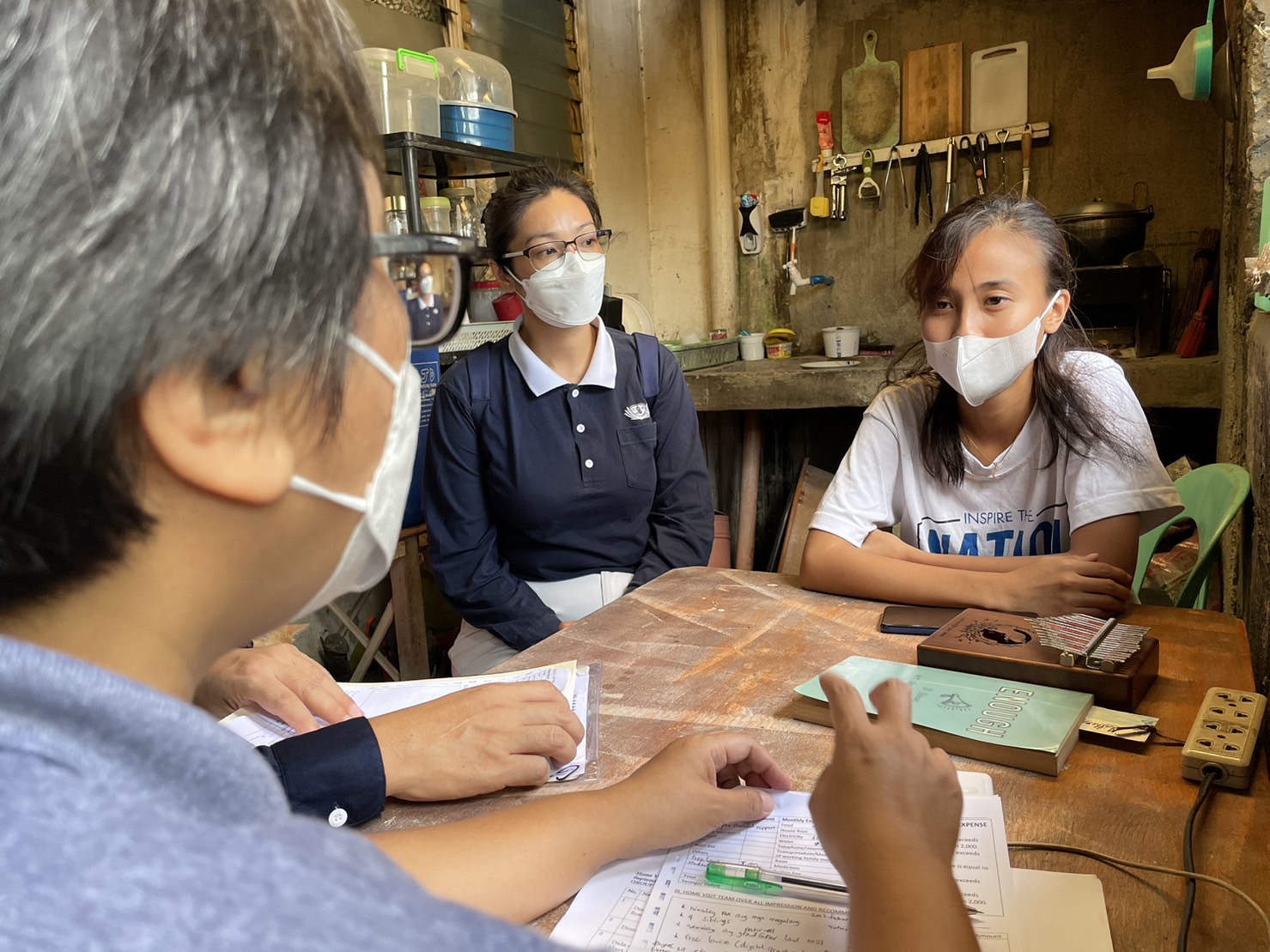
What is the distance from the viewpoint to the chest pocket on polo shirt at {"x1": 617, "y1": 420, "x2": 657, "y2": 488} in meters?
2.25

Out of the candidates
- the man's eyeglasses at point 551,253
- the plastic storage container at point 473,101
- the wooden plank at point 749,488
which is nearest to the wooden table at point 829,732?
the man's eyeglasses at point 551,253

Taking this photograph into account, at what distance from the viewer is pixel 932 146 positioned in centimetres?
405

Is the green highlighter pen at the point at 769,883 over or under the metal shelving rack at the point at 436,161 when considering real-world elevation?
under

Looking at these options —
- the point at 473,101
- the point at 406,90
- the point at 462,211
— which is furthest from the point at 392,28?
the point at 462,211

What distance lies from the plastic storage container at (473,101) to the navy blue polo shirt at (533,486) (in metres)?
1.10

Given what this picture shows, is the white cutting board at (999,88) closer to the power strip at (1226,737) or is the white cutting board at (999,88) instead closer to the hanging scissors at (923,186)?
the hanging scissors at (923,186)

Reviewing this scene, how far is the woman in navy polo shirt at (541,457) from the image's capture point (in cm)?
214

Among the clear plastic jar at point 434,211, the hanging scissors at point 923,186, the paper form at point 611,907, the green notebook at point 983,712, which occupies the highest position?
the hanging scissors at point 923,186

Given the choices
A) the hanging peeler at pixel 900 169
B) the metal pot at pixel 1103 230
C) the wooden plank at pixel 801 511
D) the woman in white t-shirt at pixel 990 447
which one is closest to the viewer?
the woman in white t-shirt at pixel 990 447

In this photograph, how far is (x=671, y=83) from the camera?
4738 mm

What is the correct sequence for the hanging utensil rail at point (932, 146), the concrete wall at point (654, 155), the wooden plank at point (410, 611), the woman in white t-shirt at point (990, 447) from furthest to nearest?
the concrete wall at point (654, 155)
the hanging utensil rail at point (932, 146)
the wooden plank at point (410, 611)
the woman in white t-shirt at point (990, 447)

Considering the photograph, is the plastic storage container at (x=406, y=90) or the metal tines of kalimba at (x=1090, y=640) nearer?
the metal tines of kalimba at (x=1090, y=640)

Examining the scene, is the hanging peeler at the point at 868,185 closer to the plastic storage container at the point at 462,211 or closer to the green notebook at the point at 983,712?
the plastic storage container at the point at 462,211

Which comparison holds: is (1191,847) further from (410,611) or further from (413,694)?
(410,611)
